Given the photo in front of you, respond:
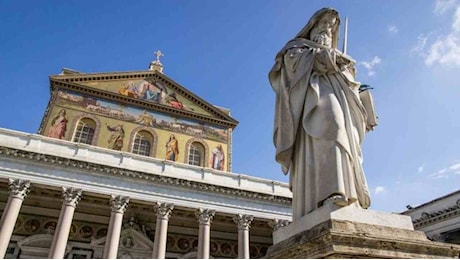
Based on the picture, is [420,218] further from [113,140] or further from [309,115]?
[309,115]

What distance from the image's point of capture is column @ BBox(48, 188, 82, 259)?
13.8 metres

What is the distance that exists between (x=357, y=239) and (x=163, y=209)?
15.4 metres

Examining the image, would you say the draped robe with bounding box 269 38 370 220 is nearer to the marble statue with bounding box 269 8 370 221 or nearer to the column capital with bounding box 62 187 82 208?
the marble statue with bounding box 269 8 370 221

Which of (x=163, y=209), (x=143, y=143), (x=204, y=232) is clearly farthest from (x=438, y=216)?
(x=143, y=143)

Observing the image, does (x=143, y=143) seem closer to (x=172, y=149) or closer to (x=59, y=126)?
(x=172, y=149)

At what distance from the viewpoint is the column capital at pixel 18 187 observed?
47.7ft

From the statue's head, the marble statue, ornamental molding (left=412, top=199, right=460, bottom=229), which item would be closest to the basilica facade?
ornamental molding (left=412, top=199, right=460, bottom=229)

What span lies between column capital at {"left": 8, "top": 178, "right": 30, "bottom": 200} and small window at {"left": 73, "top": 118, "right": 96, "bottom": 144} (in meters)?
5.77

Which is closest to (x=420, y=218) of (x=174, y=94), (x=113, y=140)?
(x=174, y=94)

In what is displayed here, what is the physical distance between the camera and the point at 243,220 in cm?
1814

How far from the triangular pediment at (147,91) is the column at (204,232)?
875 cm

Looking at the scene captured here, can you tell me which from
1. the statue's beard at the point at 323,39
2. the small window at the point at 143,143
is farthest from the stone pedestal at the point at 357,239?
the small window at the point at 143,143

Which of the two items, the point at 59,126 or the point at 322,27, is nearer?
the point at 322,27

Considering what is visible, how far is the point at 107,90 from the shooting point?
74.6ft
